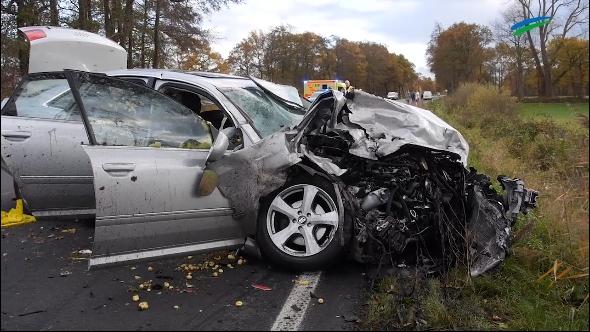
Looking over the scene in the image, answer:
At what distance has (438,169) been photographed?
4500 millimetres

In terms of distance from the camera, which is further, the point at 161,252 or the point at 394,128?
the point at 394,128

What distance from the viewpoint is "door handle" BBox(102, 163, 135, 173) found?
356cm

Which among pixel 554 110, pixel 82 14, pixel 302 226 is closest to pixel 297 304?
pixel 302 226

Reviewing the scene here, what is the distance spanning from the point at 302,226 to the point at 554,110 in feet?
36.1

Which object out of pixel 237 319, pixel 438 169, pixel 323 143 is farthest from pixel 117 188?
pixel 438 169

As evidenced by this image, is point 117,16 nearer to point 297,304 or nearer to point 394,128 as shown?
point 394,128

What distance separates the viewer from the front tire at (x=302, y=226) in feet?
13.3

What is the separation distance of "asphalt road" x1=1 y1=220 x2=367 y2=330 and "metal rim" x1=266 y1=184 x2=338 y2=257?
266mm

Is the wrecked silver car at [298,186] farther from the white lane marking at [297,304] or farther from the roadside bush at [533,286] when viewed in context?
the roadside bush at [533,286]

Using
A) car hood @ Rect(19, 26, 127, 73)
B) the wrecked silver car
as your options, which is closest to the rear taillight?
car hood @ Rect(19, 26, 127, 73)

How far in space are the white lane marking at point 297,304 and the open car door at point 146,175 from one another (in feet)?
2.08

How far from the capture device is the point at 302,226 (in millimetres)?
4098

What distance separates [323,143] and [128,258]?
6.23 ft

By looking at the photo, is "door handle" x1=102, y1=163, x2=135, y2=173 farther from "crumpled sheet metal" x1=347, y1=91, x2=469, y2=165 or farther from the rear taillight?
the rear taillight
